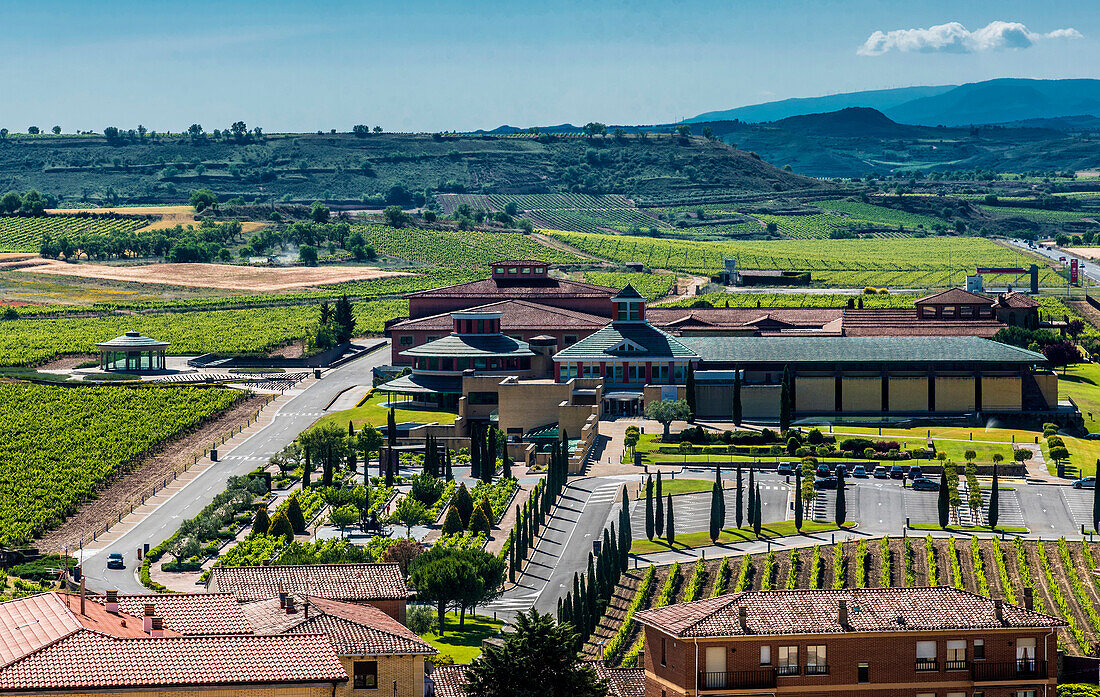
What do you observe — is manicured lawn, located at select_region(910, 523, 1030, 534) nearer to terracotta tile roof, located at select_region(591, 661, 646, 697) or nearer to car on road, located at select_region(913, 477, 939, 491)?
car on road, located at select_region(913, 477, 939, 491)

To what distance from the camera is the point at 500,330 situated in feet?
536

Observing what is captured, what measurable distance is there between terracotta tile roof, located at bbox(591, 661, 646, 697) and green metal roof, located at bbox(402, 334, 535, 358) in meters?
84.9

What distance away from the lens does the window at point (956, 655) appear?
64.3 m

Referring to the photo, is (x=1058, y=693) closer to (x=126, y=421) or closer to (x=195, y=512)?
(x=195, y=512)

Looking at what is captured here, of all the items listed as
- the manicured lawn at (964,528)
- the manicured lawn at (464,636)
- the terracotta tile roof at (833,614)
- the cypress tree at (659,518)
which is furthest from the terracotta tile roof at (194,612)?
the manicured lawn at (964,528)

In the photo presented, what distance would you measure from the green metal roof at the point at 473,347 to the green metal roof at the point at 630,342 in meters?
5.44

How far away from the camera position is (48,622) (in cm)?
5075

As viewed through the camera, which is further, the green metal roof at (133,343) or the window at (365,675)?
the green metal roof at (133,343)

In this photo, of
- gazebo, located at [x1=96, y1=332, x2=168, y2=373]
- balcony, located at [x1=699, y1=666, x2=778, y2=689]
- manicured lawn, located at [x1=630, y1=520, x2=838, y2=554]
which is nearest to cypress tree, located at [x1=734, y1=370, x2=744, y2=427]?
manicured lawn, located at [x1=630, y1=520, x2=838, y2=554]

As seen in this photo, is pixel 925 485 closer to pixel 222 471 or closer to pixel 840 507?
pixel 840 507

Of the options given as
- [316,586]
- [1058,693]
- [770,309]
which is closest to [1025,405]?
[770,309]

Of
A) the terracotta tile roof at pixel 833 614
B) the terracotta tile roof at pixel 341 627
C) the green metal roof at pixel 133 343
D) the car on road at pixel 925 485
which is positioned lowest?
the car on road at pixel 925 485

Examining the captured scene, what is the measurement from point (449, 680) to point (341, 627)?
17.4ft

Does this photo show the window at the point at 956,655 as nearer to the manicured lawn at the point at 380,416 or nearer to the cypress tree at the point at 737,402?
the cypress tree at the point at 737,402
